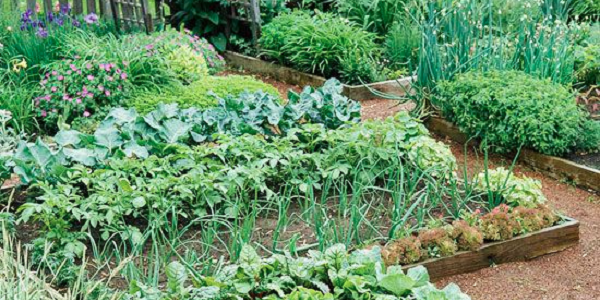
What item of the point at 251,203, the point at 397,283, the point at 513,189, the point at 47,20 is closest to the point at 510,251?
the point at 513,189

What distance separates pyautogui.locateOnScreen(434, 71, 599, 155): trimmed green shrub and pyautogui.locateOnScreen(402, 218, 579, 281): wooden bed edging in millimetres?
1290

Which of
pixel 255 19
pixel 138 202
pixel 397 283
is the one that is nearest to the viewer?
pixel 397 283

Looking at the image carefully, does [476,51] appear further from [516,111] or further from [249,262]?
[249,262]

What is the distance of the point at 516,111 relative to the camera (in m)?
6.81

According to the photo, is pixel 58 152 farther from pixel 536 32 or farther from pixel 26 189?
pixel 536 32

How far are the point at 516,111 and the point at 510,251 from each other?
185 cm

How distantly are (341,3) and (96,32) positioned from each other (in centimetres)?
298

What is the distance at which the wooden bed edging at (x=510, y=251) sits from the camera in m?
5.03

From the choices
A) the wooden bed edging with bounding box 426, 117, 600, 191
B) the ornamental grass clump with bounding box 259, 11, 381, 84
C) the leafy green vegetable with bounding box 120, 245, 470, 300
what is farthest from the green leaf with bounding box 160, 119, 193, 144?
the ornamental grass clump with bounding box 259, 11, 381, 84

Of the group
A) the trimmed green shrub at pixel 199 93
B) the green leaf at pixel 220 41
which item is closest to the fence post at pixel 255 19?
the green leaf at pixel 220 41

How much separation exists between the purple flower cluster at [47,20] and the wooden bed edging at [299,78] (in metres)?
1.84

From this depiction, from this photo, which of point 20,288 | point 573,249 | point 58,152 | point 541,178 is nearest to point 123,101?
point 58,152

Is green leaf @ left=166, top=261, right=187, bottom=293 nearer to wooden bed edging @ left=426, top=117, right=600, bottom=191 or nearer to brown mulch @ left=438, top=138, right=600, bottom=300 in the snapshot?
brown mulch @ left=438, top=138, right=600, bottom=300

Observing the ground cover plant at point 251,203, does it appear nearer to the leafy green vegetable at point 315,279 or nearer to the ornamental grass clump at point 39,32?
the leafy green vegetable at point 315,279
